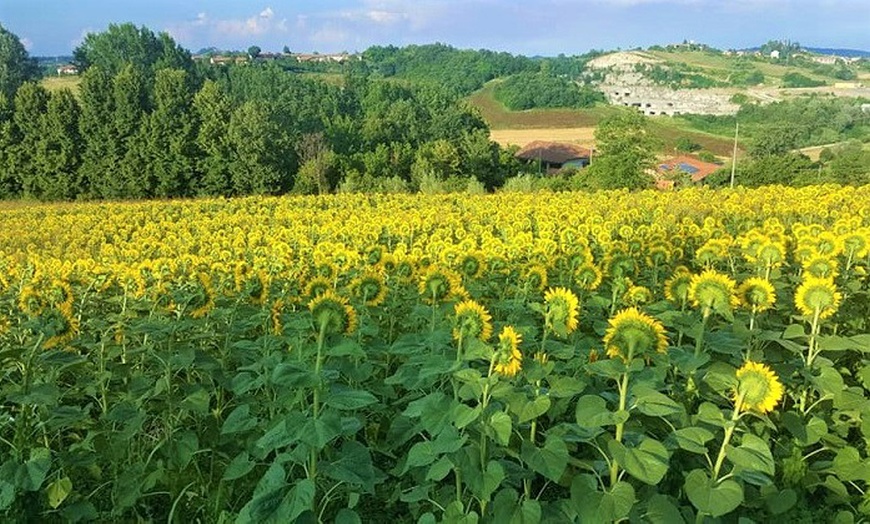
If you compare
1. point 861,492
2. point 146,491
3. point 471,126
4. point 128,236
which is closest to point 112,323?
point 146,491

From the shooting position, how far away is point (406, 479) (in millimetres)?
2740

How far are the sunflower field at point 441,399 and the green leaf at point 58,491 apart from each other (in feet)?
0.03

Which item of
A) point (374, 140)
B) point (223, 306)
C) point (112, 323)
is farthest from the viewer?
point (374, 140)

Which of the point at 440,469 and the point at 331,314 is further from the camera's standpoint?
the point at 331,314

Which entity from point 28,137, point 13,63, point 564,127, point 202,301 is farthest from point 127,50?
point 202,301

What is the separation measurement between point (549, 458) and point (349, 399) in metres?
0.57

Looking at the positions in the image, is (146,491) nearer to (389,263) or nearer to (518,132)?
(389,263)

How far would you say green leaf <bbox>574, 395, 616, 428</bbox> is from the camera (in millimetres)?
1779

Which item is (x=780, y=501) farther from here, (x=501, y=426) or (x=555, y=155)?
(x=555, y=155)

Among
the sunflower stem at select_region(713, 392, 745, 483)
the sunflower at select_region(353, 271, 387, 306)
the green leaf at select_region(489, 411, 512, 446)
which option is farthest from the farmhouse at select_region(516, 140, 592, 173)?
the green leaf at select_region(489, 411, 512, 446)

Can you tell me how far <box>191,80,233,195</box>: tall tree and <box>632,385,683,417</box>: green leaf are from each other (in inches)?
1311

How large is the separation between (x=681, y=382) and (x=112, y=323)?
2.66 m

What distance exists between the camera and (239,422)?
2.22 metres

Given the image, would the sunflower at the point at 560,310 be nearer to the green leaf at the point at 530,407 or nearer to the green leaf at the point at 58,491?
the green leaf at the point at 530,407
